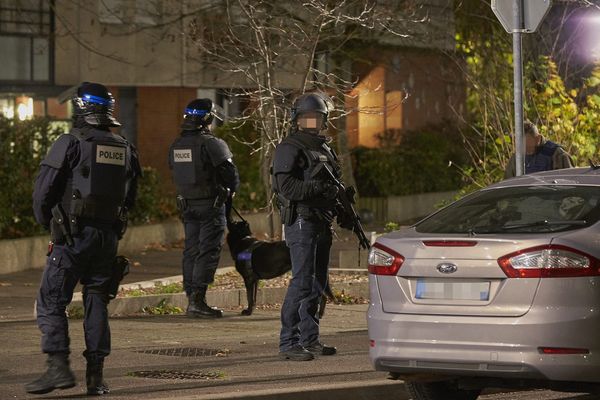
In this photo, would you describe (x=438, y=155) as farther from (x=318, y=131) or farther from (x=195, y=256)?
(x=318, y=131)

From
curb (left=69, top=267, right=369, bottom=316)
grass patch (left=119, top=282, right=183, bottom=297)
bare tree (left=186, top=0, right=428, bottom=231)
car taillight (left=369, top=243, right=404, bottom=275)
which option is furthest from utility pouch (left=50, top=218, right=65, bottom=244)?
bare tree (left=186, top=0, right=428, bottom=231)

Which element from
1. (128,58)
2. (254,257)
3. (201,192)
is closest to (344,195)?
(254,257)

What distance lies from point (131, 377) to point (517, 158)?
4.07 m

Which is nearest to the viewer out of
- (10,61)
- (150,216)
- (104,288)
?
(104,288)

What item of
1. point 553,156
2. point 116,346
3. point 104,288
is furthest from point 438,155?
point 104,288

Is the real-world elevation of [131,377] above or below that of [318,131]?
below

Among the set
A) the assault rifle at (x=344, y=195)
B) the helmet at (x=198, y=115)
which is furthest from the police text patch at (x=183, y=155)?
the assault rifle at (x=344, y=195)

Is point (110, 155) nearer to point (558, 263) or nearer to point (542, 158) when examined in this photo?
point (558, 263)

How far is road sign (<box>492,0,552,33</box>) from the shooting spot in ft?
41.0

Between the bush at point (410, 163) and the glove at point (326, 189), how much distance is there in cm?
1762

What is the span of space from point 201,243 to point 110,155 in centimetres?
449

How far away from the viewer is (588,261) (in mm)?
8383

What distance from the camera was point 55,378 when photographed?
9195 mm

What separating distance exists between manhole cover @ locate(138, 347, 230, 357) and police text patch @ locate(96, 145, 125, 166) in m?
2.20
